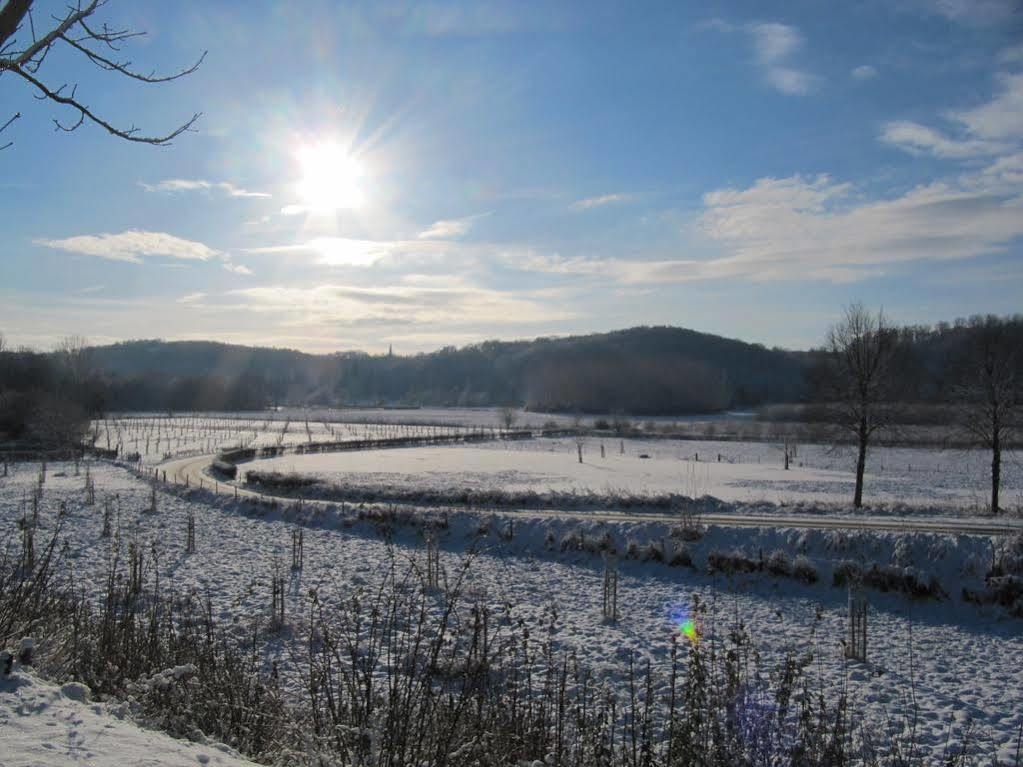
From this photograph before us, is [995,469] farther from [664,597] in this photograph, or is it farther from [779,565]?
[664,597]

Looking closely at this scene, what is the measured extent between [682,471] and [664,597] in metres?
28.8

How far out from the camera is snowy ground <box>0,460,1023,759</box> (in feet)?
36.3

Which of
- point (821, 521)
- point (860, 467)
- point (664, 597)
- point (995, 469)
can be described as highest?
point (995, 469)

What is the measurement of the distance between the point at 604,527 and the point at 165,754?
18522 mm

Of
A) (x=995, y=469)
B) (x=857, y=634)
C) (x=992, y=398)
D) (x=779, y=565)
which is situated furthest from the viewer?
(x=992, y=398)

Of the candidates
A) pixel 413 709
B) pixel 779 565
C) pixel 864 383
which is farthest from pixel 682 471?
pixel 413 709

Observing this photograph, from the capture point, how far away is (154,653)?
8266mm

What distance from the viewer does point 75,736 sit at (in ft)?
14.3

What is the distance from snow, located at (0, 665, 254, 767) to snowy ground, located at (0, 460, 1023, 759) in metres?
3.83

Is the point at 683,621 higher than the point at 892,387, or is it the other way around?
the point at 892,387

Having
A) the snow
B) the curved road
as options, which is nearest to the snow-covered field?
the curved road

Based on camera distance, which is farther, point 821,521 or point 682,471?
point 682,471

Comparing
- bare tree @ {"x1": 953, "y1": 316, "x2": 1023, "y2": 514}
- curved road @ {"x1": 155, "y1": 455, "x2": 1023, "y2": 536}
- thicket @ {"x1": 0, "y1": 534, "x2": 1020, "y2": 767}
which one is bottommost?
curved road @ {"x1": 155, "y1": 455, "x2": 1023, "y2": 536}

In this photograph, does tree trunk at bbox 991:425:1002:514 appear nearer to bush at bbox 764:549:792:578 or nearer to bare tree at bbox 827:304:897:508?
bare tree at bbox 827:304:897:508
